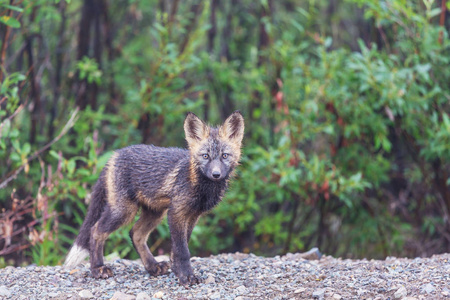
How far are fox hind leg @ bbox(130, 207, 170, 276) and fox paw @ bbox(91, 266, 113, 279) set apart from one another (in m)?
0.39

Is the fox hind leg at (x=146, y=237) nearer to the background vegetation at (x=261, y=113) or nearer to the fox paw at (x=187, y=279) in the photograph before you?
the fox paw at (x=187, y=279)

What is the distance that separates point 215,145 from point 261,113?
4.45 metres

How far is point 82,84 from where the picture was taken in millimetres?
9281

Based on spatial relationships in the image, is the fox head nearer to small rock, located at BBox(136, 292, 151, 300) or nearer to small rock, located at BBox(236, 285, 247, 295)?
small rock, located at BBox(236, 285, 247, 295)

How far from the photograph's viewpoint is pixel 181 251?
5270mm

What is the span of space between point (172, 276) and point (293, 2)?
7940 mm

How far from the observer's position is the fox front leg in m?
5.22

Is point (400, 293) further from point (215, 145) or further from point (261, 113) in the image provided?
point (261, 113)

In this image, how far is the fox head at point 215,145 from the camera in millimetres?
5219

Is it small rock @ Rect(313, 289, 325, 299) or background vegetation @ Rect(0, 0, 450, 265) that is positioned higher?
background vegetation @ Rect(0, 0, 450, 265)

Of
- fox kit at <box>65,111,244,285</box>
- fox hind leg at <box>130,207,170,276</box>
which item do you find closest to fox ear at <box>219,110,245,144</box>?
→ fox kit at <box>65,111,244,285</box>

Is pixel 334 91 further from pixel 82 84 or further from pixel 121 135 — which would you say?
pixel 82 84

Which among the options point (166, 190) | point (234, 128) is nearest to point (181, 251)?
point (166, 190)

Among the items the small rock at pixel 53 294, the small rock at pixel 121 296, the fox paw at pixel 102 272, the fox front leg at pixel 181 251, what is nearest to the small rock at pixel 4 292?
the small rock at pixel 53 294
